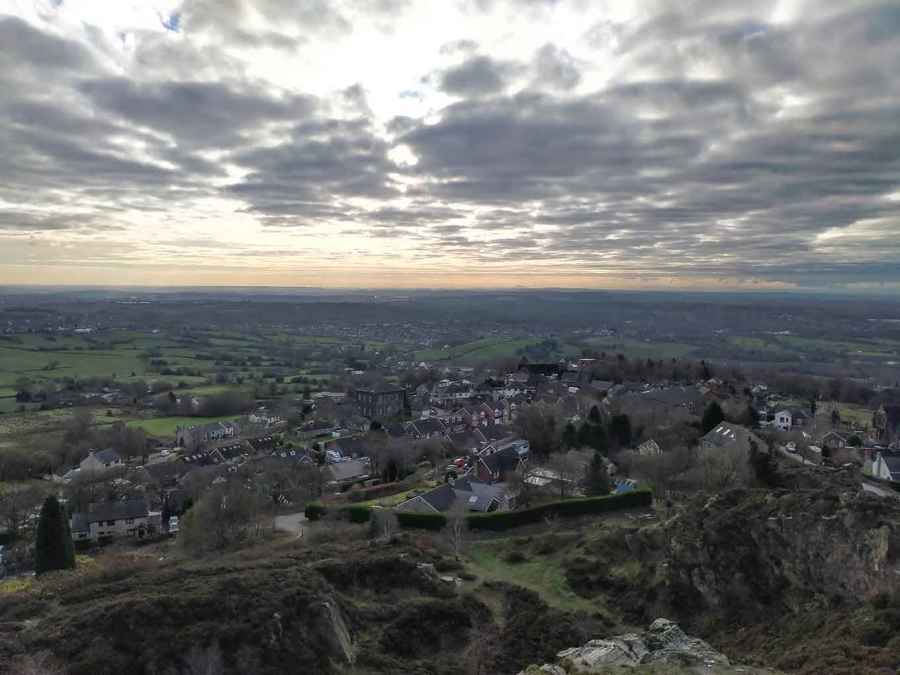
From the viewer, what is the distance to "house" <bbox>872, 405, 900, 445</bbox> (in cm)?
5247

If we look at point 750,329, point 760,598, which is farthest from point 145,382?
point 750,329

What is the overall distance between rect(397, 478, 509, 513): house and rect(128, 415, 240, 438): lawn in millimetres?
43216

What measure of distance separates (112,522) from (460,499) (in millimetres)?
22225

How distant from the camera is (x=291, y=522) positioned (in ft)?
108

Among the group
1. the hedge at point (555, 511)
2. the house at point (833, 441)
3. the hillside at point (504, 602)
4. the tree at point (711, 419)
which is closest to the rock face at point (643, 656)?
the hillside at point (504, 602)

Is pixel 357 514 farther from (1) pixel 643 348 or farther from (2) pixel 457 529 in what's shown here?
(1) pixel 643 348

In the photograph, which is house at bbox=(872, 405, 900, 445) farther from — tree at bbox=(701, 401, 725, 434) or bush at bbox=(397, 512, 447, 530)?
bush at bbox=(397, 512, 447, 530)

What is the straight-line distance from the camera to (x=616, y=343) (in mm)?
147500

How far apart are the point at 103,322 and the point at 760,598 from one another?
194 meters

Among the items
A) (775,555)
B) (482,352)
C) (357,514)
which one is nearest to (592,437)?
(357,514)

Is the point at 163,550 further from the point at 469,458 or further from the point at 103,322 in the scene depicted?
the point at 103,322

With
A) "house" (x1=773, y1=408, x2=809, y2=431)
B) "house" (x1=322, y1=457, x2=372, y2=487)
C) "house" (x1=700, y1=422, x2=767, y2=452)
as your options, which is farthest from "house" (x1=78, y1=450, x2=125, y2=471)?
"house" (x1=773, y1=408, x2=809, y2=431)

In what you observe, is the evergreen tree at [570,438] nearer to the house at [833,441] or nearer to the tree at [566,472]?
the tree at [566,472]

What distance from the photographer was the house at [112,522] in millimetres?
37000
